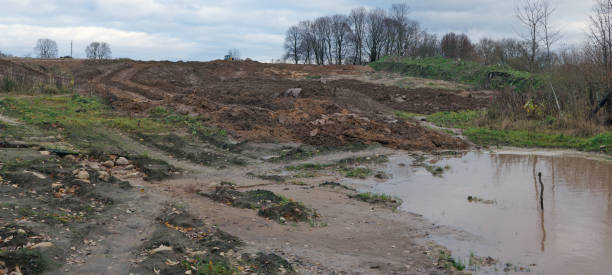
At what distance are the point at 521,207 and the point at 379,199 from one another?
2784mm

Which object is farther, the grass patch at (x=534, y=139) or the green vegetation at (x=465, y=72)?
the green vegetation at (x=465, y=72)

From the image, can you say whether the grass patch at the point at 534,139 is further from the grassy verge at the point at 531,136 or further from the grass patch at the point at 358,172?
the grass patch at the point at 358,172

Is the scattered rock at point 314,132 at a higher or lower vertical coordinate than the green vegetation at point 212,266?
higher

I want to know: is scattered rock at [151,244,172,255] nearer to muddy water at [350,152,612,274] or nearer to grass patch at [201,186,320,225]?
grass patch at [201,186,320,225]

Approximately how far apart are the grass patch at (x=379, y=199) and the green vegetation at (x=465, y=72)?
1955 centimetres

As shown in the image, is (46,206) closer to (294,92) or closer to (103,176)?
(103,176)

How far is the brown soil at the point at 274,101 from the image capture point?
637 inches

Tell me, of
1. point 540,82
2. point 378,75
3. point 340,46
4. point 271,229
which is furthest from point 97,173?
point 340,46

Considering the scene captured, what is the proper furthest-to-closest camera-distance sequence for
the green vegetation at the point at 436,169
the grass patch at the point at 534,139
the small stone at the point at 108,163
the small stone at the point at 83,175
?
1. the grass patch at the point at 534,139
2. the green vegetation at the point at 436,169
3. the small stone at the point at 108,163
4. the small stone at the point at 83,175

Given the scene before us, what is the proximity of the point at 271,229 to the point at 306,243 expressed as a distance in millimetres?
752

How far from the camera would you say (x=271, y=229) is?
291 inches

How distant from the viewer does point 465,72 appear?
133 ft

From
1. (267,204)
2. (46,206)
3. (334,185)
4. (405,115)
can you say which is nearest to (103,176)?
(46,206)

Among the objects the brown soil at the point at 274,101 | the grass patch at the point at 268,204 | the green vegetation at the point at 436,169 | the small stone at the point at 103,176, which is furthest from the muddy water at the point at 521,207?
the small stone at the point at 103,176
